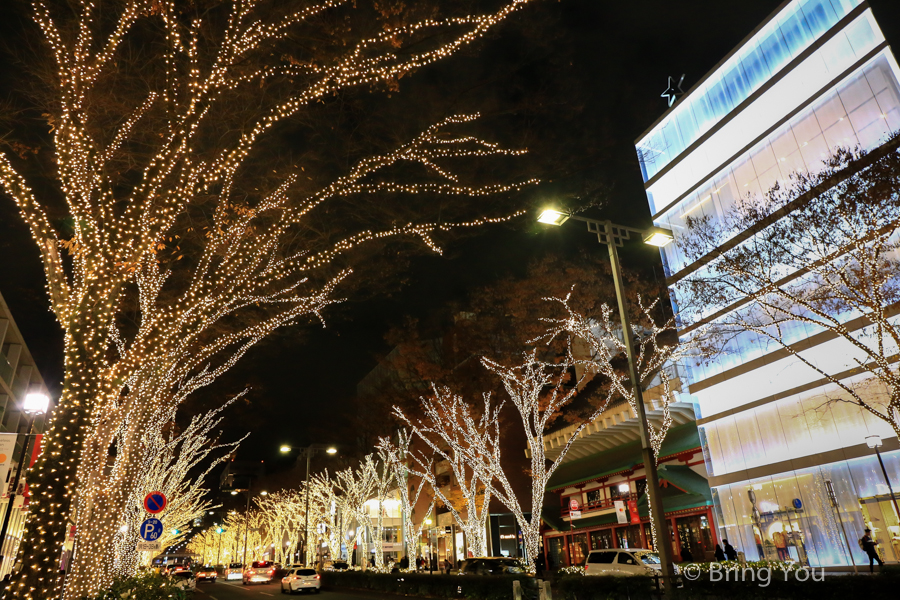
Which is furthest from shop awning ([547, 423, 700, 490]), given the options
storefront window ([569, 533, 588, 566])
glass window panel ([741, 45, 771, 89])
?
glass window panel ([741, 45, 771, 89])

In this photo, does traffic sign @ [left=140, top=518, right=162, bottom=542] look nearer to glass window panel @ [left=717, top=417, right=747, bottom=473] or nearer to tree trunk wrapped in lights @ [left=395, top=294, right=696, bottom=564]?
tree trunk wrapped in lights @ [left=395, top=294, right=696, bottom=564]

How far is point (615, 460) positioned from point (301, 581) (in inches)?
656

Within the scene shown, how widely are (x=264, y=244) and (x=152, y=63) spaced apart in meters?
3.18

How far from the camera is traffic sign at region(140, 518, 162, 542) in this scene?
43.1ft

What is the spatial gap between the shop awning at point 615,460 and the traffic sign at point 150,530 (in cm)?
2062

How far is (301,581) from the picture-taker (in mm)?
26250

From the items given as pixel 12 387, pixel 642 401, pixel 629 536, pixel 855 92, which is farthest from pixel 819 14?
pixel 12 387

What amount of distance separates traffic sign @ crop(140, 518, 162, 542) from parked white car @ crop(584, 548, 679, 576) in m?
12.6

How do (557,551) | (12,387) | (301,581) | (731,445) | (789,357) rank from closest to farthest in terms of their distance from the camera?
(789,357)
(731,445)
(301,581)
(557,551)
(12,387)

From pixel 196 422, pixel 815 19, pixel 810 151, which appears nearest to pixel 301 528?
pixel 196 422

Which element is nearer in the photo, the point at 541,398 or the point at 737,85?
the point at 737,85

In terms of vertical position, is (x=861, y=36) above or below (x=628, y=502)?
above

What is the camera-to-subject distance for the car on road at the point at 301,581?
2616 cm

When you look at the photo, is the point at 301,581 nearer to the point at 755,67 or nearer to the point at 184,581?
the point at 184,581
